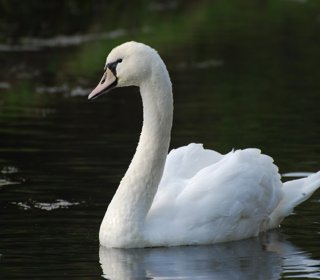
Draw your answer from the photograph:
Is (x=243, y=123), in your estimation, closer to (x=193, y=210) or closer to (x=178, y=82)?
(x=178, y=82)

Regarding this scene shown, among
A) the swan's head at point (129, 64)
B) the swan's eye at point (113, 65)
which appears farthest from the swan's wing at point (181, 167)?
the swan's eye at point (113, 65)

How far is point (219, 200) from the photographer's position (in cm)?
1017

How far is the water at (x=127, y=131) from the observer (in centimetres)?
958

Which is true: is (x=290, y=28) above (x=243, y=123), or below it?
below

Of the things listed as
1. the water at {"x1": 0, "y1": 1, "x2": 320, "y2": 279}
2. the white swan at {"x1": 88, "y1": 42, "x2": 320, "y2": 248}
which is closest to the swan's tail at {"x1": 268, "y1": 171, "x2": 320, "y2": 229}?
the water at {"x1": 0, "y1": 1, "x2": 320, "y2": 279}

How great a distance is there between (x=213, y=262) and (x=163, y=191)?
1136 mm

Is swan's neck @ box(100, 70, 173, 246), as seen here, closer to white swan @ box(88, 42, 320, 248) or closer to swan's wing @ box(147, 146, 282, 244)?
white swan @ box(88, 42, 320, 248)

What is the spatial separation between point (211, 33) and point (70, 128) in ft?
55.8

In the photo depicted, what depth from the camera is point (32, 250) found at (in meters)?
9.83

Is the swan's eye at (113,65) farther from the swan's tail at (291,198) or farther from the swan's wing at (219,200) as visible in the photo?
the swan's tail at (291,198)

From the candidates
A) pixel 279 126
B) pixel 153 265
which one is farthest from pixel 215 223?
pixel 279 126

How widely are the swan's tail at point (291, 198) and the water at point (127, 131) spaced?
0.13 meters

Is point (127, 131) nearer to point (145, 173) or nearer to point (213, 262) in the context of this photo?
point (145, 173)

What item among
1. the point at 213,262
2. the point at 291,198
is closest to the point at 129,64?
the point at 213,262
